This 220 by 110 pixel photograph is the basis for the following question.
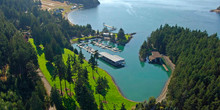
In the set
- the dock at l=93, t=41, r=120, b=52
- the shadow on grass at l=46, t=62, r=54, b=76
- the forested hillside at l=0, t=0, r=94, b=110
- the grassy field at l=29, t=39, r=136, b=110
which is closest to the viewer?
the forested hillside at l=0, t=0, r=94, b=110

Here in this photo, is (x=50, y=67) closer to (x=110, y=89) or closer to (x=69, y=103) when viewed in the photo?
(x=69, y=103)

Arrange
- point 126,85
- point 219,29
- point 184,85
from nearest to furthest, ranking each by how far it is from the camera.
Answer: point 184,85
point 126,85
point 219,29

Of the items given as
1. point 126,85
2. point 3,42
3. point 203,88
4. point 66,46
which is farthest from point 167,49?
point 3,42

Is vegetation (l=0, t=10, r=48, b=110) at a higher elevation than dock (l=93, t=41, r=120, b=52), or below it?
higher

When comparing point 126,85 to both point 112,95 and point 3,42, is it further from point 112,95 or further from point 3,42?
point 3,42

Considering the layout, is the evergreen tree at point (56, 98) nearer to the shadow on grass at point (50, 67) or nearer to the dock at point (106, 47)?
the shadow on grass at point (50, 67)

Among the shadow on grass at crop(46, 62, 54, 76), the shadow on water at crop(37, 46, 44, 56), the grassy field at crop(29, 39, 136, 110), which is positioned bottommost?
the grassy field at crop(29, 39, 136, 110)

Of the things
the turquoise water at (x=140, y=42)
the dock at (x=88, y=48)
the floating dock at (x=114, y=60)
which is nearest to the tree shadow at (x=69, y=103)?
the turquoise water at (x=140, y=42)

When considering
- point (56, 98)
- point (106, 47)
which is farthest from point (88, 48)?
point (56, 98)

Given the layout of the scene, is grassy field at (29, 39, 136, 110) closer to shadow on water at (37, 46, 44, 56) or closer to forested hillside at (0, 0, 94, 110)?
shadow on water at (37, 46, 44, 56)

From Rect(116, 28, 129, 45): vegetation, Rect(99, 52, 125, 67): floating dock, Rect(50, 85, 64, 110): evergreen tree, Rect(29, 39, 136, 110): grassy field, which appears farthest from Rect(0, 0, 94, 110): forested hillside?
Rect(116, 28, 129, 45): vegetation

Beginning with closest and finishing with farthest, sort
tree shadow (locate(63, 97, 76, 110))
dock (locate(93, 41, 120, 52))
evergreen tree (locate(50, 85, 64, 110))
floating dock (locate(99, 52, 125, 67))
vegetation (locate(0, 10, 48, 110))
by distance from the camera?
vegetation (locate(0, 10, 48, 110)), evergreen tree (locate(50, 85, 64, 110)), tree shadow (locate(63, 97, 76, 110)), floating dock (locate(99, 52, 125, 67)), dock (locate(93, 41, 120, 52))
